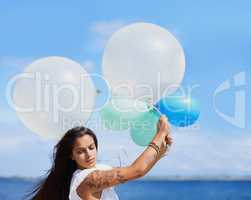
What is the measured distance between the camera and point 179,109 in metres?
3.38

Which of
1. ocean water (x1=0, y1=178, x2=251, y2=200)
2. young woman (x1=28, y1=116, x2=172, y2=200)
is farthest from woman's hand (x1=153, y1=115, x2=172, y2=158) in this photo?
ocean water (x1=0, y1=178, x2=251, y2=200)

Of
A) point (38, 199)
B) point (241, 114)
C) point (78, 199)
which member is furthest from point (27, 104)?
point (241, 114)

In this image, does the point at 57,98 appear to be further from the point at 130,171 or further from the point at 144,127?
the point at 130,171

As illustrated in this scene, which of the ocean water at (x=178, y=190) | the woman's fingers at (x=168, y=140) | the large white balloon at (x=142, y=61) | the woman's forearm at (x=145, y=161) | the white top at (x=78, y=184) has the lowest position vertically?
the ocean water at (x=178, y=190)

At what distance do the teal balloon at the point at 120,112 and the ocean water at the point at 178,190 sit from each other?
586 cm

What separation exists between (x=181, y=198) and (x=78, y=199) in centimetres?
955

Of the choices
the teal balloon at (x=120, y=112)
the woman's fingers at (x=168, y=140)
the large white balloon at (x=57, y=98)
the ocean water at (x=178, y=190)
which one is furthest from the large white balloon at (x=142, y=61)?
the ocean water at (x=178, y=190)

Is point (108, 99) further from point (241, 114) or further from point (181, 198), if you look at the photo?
point (181, 198)

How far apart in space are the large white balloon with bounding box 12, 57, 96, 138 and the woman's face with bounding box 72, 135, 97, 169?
126 cm

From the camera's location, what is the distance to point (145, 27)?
3.43 metres

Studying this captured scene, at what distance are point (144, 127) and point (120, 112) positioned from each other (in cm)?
16

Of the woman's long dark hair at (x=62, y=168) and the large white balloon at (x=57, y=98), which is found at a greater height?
the large white balloon at (x=57, y=98)

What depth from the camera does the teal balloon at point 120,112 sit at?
128 inches

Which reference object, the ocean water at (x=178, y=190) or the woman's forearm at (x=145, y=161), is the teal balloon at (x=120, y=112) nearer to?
the woman's forearm at (x=145, y=161)
